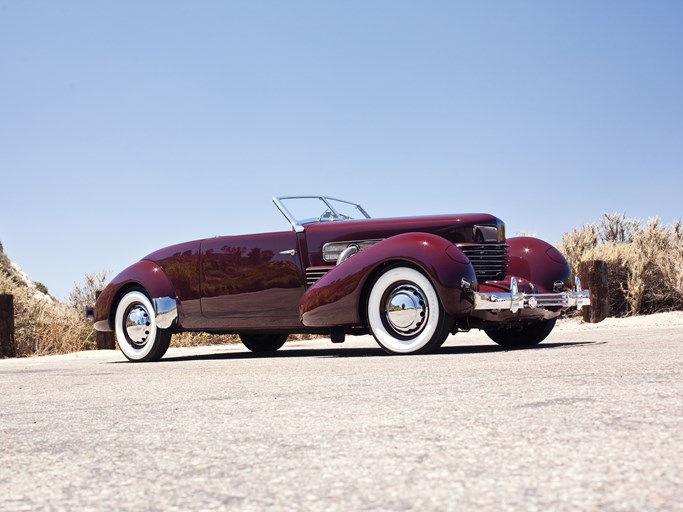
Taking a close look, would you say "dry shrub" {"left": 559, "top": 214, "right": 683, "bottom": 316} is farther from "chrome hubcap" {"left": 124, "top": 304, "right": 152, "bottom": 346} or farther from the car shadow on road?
"chrome hubcap" {"left": 124, "top": 304, "right": 152, "bottom": 346}

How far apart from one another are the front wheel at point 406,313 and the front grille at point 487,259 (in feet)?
2.81

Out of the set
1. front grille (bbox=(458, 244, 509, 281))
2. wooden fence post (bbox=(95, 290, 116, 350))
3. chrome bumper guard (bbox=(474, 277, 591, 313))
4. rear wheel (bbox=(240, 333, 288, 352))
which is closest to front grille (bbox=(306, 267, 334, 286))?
front grille (bbox=(458, 244, 509, 281))

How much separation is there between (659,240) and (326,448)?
13644 mm

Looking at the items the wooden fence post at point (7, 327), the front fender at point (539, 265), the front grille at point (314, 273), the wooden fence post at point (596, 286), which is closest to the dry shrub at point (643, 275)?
the wooden fence post at point (596, 286)

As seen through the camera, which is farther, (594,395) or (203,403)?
(203,403)

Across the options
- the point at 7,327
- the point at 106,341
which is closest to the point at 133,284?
the point at 7,327

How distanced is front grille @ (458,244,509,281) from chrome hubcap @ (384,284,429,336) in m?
0.86

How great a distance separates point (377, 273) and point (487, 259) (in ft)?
3.90

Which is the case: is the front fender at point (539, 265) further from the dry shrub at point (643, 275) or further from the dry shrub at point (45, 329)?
the dry shrub at point (45, 329)

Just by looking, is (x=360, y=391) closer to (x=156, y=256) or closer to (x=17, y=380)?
(x=17, y=380)

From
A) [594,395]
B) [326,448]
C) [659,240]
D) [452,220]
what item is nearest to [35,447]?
[326,448]

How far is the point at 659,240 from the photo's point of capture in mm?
15078

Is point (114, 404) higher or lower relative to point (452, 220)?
lower

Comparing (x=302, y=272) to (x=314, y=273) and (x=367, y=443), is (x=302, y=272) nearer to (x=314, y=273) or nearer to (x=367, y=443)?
(x=314, y=273)
